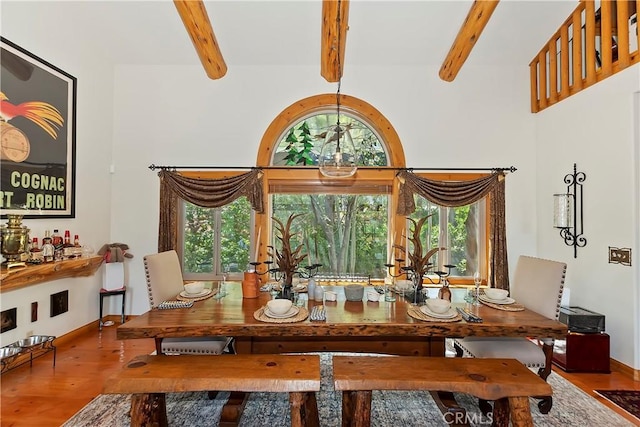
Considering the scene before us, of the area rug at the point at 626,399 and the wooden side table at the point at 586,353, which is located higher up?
the wooden side table at the point at 586,353

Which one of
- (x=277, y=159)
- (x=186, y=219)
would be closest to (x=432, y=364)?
(x=277, y=159)

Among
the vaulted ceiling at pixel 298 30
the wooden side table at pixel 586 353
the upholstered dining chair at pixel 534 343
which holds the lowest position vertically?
the wooden side table at pixel 586 353

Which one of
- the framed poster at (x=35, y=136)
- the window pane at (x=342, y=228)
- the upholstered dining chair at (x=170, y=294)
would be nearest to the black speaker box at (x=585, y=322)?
the window pane at (x=342, y=228)

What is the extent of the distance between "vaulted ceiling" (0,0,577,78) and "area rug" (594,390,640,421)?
3601 millimetres

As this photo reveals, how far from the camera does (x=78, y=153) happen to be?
11.5 feet

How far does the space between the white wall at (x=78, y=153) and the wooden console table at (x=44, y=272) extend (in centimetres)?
14

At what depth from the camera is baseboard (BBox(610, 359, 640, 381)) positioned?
8.82 ft

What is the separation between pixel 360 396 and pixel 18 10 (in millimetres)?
4105

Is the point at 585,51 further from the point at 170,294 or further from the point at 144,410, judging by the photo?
the point at 144,410

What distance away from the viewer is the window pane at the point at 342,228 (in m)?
4.14

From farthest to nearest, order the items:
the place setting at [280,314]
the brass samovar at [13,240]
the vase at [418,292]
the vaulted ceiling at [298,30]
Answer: the vaulted ceiling at [298,30] < the brass samovar at [13,240] < the vase at [418,292] < the place setting at [280,314]

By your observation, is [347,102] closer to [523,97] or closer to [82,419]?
[523,97]

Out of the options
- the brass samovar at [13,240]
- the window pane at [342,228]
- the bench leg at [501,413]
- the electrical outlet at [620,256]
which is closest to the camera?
the bench leg at [501,413]

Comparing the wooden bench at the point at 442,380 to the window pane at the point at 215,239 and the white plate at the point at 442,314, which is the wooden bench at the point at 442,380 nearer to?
the white plate at the point at 442,314
